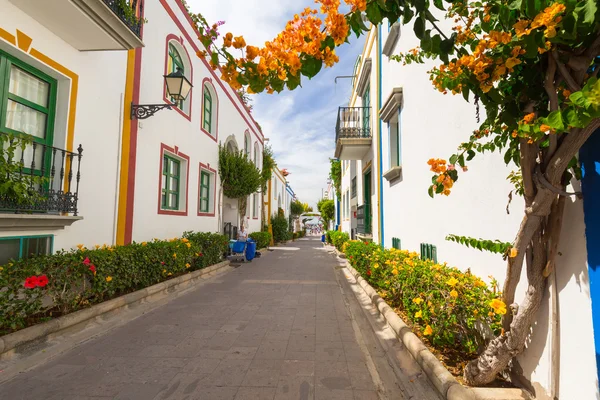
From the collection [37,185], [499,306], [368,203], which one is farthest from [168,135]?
[499,306]

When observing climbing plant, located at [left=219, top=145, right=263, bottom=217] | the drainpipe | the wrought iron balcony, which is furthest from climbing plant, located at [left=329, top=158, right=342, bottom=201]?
the wrought iron balcony

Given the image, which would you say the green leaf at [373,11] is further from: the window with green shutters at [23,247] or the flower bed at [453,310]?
the window with green shutters at [23,247]

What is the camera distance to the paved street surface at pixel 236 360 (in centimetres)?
277

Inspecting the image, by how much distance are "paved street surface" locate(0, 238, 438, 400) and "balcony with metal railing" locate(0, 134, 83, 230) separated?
170cm

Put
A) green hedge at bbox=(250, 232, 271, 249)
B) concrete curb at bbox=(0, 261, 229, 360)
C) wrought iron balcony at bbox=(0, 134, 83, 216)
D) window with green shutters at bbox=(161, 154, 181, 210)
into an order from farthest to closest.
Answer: green hedge at bbox=(250, 232, 271, 249) < window with green shutters at bbox=(161, 154, 181, 210) < wrought iron balcony at bbox=(0, 134, 83, 216) < concrete curb at bbox=(0, 261, 229, 360)

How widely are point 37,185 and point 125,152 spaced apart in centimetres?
205

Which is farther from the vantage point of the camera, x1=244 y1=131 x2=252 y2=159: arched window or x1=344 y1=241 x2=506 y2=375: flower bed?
x1=244 y1=131 x2=252 y2=159: arched window

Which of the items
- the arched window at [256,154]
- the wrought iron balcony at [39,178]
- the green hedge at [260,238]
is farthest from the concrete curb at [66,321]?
the arched window at [256,154]

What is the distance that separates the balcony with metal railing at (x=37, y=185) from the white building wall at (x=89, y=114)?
22cm

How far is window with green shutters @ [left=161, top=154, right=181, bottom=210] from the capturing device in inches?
330

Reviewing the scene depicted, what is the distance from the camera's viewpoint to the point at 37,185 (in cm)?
448

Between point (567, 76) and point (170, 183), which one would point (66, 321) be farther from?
point (567, 76)

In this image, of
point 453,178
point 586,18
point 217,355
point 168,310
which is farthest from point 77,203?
point 586,18

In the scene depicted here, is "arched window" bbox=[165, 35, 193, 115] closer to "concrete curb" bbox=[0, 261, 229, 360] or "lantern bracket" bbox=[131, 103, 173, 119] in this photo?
"lantern bracket" bbox=[131, 103, 173, 119]
